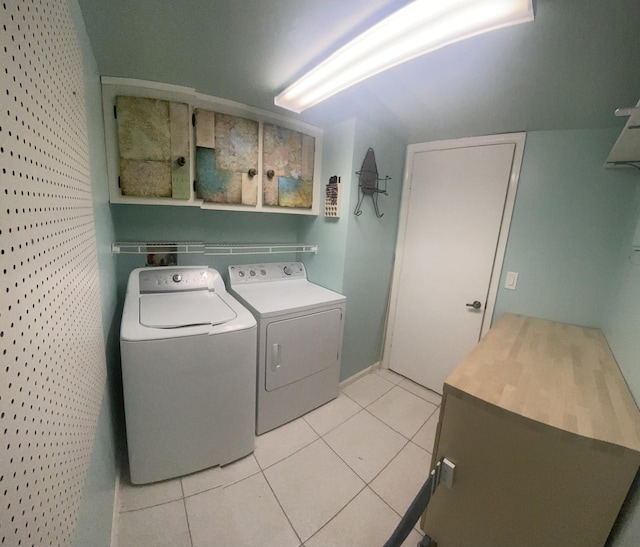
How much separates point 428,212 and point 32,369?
2.54 m

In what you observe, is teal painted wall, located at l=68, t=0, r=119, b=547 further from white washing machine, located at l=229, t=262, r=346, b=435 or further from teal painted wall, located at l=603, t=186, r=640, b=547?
teal painted wall, located at l=603, t=186, r=640, b=547

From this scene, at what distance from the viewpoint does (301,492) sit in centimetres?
146

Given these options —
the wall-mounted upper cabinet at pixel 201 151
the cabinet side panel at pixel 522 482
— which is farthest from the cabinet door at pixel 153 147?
the cabinet side panel at pixel 522 482

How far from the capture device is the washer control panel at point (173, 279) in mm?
1798

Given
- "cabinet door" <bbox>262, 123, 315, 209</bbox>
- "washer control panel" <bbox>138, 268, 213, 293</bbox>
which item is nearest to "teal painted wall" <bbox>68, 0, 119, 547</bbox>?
"washer control panel" <bbox>138, 268, 213, 293</bbox>

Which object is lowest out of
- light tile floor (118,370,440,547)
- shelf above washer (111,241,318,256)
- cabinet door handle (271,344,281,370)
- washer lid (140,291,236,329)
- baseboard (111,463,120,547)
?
light tile floor (118,370,440,547)

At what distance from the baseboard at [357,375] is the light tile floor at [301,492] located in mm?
368

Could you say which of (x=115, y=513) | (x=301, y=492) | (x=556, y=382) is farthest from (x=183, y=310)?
(x=556, y=382)

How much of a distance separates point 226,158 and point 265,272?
100cm

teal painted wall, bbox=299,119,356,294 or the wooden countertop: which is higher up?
teal painted wall, bbox=299,119,356,294

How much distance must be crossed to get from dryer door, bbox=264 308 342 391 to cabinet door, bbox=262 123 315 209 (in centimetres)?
101

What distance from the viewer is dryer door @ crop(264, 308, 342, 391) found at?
1.74 meters

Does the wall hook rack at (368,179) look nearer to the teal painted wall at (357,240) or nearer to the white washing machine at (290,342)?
the teal painted wall at (357,240)

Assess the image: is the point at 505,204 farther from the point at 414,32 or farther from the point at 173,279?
the point at 173,279
